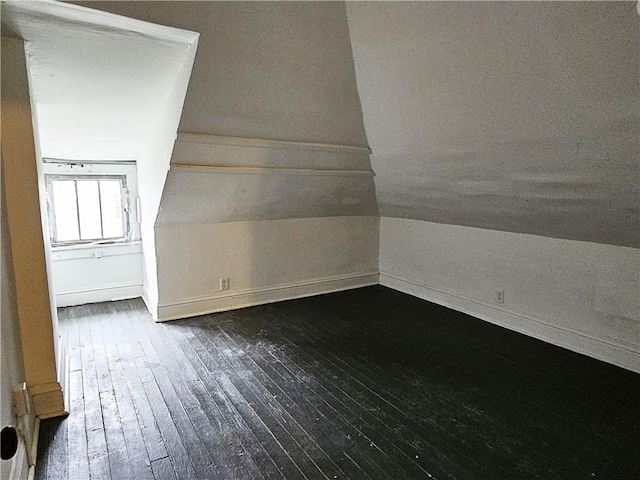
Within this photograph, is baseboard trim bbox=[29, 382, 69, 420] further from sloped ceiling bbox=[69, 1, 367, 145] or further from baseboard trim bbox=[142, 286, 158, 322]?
sloped ceiling bbox=[69, 1, 367, 145]

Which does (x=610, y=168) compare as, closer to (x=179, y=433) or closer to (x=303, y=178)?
(x=303, y=178)

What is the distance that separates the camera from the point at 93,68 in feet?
7.36

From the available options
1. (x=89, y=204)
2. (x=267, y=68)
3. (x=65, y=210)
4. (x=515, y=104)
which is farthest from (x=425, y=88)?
(x=65, y=210)

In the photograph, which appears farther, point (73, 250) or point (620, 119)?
point (73, 250)

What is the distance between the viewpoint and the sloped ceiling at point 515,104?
5.31 feet

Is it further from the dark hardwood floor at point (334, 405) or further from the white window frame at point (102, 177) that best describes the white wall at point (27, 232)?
the white window frame at point (102, 177)

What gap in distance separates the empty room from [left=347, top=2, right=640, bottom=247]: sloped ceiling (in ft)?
0.05

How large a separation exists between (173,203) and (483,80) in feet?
7.92

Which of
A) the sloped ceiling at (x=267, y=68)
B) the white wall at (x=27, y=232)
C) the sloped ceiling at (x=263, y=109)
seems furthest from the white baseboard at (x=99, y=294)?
the sloped ceiling at (x=267, y=68)

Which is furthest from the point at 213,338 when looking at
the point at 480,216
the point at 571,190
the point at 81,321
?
the point at 571,190

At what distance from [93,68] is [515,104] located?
7.62ft

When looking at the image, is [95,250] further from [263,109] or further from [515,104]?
[515,104]

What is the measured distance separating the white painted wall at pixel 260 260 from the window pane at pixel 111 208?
1.10 meters

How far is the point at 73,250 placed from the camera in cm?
394
